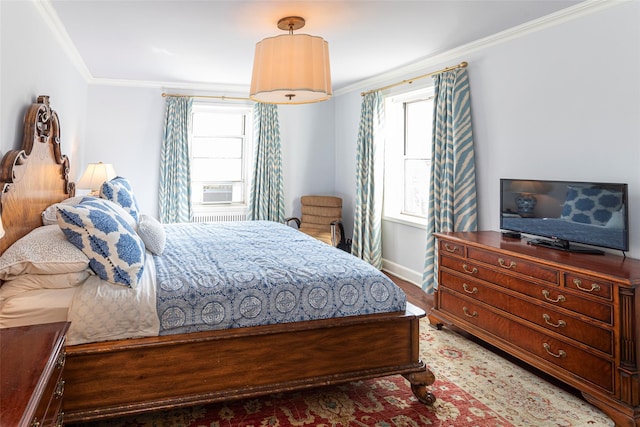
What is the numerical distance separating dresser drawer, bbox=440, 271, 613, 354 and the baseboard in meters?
1.38

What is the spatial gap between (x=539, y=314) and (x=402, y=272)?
7.98ft

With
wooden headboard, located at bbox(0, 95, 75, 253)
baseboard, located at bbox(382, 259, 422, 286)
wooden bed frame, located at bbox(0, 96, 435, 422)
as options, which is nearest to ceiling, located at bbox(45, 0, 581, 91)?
wooden headboard, located at bbox(0, 95, 75, 253)

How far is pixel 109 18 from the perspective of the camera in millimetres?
2994

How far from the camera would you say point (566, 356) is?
2.29 meters

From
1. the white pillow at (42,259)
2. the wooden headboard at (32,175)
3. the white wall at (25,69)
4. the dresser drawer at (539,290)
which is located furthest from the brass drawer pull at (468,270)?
the white wall at (25,69)

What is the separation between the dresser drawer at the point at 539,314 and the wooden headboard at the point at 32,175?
9.48 ft

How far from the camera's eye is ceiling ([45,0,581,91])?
9.03 ft

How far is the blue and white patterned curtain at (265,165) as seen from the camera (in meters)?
5.63

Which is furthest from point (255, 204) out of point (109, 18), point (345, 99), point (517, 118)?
point (517, 118)

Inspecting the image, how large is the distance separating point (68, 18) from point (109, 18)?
0.31 meters

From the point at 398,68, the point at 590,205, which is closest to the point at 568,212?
the point at 590,205

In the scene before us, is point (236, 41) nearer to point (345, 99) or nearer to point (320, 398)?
point (345, 99)

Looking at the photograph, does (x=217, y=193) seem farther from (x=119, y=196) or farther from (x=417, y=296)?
(x=417, y=296)

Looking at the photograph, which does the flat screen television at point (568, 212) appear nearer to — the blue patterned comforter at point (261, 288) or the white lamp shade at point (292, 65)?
the blue patterned comforter at point (261, 288)
